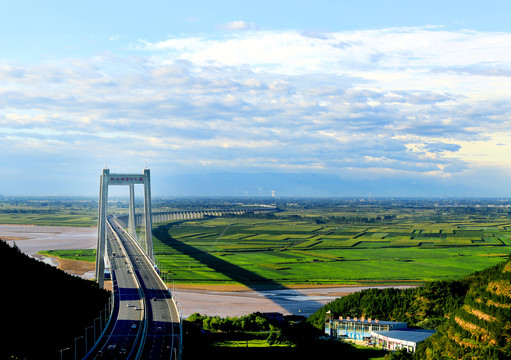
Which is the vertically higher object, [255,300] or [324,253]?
[324,253]

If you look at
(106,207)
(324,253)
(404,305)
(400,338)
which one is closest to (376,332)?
(400,338)

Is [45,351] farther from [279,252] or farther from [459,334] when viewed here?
[279,252]

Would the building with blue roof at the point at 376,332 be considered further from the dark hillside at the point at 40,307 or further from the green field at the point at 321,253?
the green field at the point at 321,253

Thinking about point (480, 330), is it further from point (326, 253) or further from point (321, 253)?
point (326, 253)

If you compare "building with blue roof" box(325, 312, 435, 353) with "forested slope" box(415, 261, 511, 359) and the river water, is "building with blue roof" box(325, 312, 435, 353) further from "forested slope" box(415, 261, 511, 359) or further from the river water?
the river water

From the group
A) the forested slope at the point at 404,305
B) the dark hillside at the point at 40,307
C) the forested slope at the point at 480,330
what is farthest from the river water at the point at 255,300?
the forested slope at the point at 480,330
